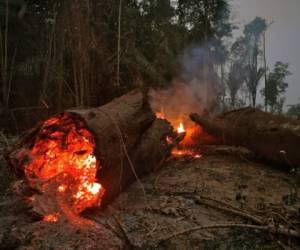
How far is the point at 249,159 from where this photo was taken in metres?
6.65

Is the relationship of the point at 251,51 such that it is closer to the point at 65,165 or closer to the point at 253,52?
the point at 253,52

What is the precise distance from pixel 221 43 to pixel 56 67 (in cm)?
1394

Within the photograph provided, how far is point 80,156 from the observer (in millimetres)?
4426

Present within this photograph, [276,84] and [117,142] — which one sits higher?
[276,84]

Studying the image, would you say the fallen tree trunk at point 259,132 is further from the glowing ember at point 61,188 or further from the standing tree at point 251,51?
the standing tree at point 251,51

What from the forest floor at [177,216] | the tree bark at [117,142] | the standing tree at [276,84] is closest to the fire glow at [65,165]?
the tree bark at [117,142]

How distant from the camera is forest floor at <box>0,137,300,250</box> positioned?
10.4ft

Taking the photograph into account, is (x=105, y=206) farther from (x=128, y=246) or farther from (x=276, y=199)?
(x=276, y=199)

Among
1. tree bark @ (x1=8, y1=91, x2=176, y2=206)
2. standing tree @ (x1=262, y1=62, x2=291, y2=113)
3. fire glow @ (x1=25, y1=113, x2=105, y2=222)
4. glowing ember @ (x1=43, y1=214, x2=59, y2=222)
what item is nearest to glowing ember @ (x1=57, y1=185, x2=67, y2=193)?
fire glow @ (x1=25, y1=113, x2=105, y2=222)

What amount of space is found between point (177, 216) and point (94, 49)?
14.9 ft

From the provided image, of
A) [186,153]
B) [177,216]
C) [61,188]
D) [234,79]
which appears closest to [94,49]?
[186,153]

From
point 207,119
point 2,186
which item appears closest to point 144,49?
point 207,119

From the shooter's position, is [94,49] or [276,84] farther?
[276,84]

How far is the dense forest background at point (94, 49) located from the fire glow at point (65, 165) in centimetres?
267
